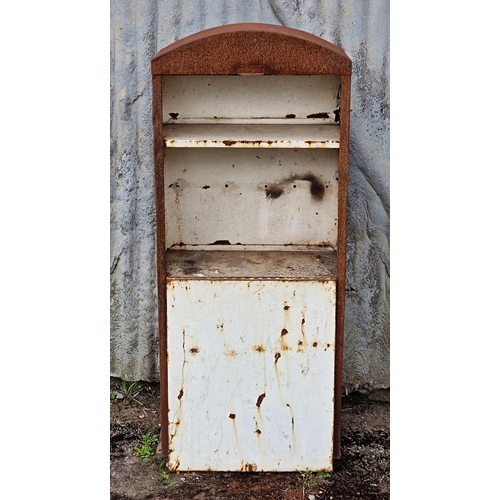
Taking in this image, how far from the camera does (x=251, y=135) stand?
9.48ft

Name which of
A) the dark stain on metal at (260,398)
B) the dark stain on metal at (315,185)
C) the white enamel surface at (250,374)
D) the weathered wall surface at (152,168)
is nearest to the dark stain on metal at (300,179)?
the dark stain on metal at (315,185)

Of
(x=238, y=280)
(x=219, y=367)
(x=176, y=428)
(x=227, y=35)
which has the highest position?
(x=227, y=35)

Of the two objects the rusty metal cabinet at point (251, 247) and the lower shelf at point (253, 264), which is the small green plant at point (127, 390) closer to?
the rusty metal cabinet at point (251, 247)

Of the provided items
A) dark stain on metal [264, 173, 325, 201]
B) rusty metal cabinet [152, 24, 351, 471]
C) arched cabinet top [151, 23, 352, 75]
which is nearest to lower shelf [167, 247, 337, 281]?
rusty metal cabinet [152, 24, 351, 471]

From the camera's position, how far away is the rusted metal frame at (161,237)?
276cm

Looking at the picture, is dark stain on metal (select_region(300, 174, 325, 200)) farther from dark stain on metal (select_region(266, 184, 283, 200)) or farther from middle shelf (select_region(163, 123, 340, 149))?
middle shelf (select_region(163, 123, 340, 149))

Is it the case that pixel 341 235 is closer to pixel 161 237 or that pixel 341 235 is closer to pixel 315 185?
pixel 315 185

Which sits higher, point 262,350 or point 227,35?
point 227,35

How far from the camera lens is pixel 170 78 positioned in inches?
121

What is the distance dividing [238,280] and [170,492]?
96 centimetres

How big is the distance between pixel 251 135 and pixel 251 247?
0.58 meters

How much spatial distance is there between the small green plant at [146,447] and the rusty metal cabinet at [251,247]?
21cm

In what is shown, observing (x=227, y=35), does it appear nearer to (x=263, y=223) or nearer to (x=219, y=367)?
(x=263, y=223)

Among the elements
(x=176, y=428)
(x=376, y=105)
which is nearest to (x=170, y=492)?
(x=176, y=428)
